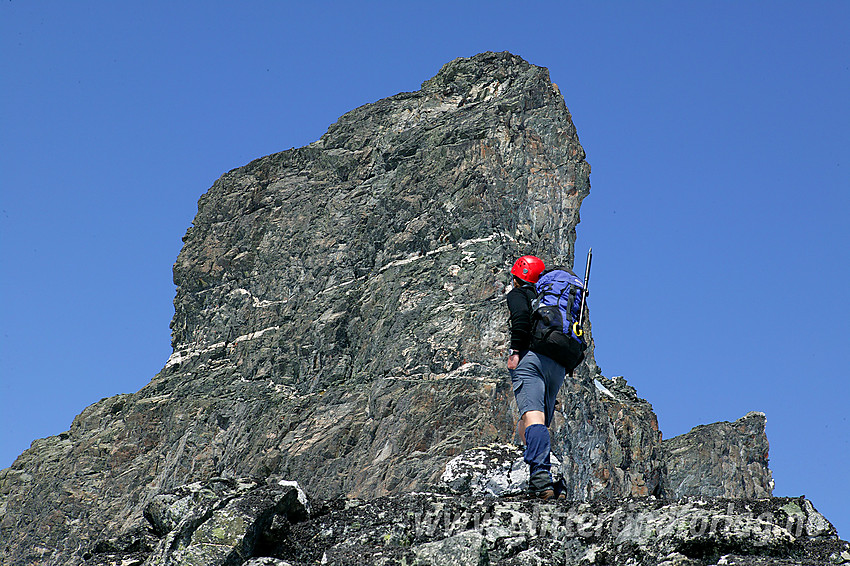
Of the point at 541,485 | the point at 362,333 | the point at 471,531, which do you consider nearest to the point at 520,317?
the point at 541,485

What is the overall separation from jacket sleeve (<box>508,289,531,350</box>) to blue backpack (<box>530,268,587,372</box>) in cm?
9

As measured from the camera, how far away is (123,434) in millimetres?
59688

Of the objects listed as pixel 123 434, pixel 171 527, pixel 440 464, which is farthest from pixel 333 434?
pixel 171 527

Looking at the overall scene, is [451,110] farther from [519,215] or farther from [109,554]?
[109,554]

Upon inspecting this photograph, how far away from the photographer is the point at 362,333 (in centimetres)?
5362

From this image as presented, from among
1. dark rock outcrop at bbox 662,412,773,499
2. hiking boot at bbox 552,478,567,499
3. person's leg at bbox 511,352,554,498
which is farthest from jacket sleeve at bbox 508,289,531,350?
dark rock outcrop at bbox 662,412,773,499

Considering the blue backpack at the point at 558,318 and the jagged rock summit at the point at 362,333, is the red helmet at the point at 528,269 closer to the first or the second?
the blue backpack at the point at 558,318

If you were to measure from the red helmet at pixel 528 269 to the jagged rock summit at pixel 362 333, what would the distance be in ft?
93.2

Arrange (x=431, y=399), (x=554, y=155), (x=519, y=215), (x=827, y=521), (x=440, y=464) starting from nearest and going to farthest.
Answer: (x=827, y=521) → (x=440, y=464) → (x=431, y=399) → (x=519, y=215) → (x=554, y=155)

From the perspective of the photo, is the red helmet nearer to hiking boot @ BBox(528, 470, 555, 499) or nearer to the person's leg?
the person's leg

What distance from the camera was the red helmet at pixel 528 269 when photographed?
1215cm

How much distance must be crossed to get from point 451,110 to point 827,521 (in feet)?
176

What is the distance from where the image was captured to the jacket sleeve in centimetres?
1155

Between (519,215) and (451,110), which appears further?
(451,110)
